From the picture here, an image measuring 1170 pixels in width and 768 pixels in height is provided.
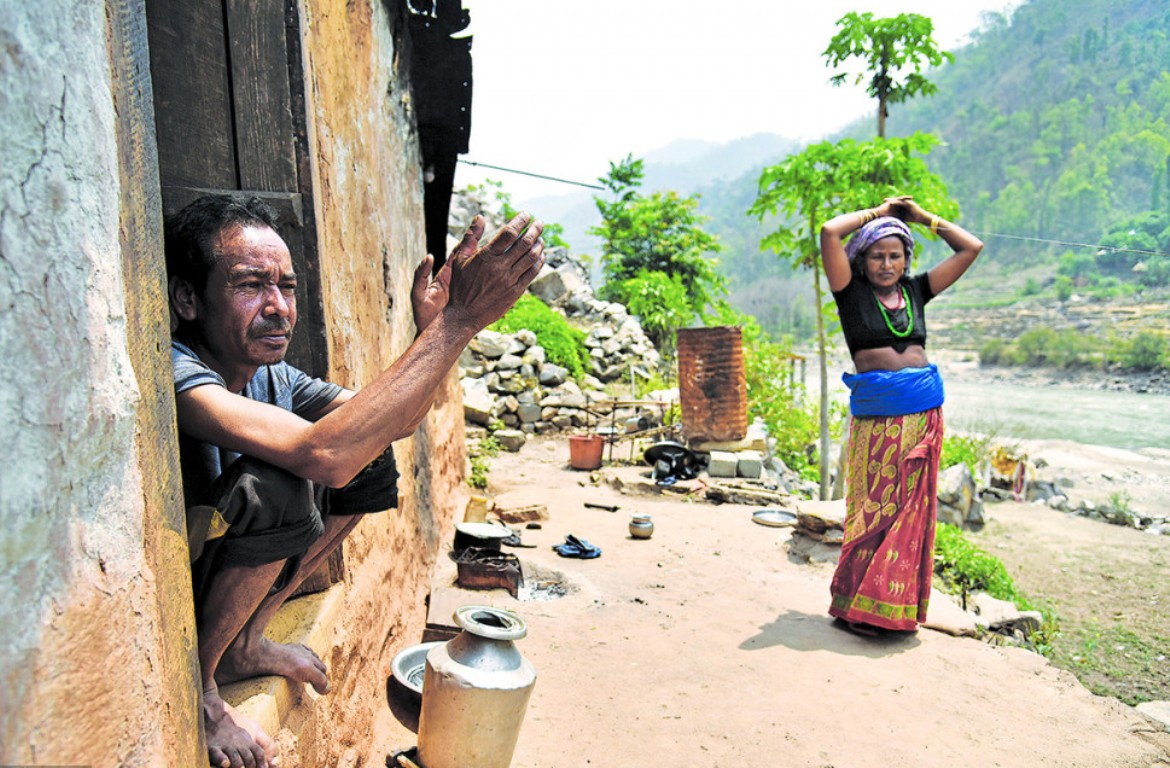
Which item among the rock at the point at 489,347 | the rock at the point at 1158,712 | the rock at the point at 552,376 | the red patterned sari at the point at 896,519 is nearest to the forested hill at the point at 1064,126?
the rock at the point at 552,376

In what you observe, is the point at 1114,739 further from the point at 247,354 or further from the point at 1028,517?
the point at 1028,517

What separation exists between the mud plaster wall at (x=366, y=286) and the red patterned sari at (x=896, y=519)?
2482mm

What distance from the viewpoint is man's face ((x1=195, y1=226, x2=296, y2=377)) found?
1.53 meters

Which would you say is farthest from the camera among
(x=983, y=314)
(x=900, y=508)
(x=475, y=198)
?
(x=983, y=314)

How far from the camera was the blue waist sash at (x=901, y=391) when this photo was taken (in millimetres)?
4086

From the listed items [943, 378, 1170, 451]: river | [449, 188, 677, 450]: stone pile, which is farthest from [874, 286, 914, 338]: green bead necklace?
[943, 378, 1170, 451]: river

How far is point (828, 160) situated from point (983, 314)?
41.9 m

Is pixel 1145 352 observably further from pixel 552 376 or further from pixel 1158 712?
pixel 1158 712

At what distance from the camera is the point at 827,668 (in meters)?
3.85

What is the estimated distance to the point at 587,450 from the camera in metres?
9.40

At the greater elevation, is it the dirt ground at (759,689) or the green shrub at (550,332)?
the green shrub at (550,332)

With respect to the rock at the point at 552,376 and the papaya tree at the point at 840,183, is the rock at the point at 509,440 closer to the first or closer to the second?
the rock at the point at 552,376

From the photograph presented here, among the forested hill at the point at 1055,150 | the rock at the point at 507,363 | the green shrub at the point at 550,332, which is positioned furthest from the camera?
the forested hill at the point at 1055,150

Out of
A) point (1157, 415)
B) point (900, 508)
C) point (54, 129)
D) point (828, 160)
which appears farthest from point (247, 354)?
point (1157, 415)
